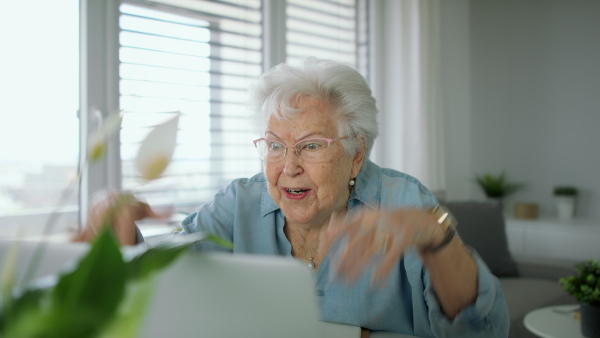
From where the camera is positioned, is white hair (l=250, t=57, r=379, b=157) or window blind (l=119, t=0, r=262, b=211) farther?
window blind (l=119, t=0, r=262, b=211)

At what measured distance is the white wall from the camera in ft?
13.3

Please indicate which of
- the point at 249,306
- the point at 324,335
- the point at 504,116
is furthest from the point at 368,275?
the point at 504,116

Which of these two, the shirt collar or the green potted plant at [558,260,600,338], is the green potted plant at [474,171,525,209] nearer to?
the green potted plant at [558,260,600,338]

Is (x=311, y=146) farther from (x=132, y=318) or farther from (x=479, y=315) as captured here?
(x=132, y=318)

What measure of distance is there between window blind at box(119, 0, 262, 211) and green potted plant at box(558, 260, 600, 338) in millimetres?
1475

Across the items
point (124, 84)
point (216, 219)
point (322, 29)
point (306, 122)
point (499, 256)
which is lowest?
point (499, 256)

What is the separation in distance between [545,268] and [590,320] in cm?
120

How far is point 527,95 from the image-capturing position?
4.36 meters

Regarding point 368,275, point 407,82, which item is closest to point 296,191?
point 368,275

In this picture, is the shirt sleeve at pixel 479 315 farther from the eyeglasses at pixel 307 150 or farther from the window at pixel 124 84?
the window at pixel 124 84

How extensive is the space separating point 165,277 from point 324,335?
0.43 metres

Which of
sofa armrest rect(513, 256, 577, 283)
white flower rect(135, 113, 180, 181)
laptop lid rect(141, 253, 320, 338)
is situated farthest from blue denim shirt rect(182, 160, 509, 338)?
sofa armrest rect(513, 256, 577, 283)

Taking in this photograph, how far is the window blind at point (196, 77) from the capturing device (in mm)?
2506

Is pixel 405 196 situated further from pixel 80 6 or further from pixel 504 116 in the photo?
pixel 504 116
